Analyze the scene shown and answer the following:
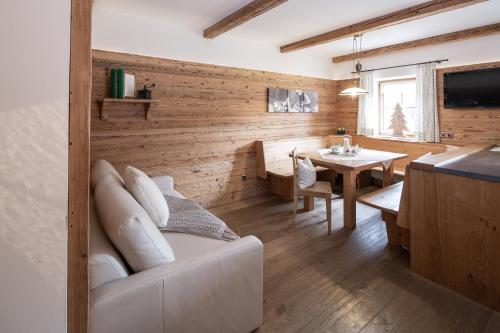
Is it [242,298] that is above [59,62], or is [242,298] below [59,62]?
below

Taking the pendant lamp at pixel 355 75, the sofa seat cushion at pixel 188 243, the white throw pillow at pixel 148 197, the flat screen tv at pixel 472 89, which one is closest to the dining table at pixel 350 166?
the pendant lamp at pixel 355 75

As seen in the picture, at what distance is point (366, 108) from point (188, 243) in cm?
445

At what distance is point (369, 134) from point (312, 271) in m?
3.58

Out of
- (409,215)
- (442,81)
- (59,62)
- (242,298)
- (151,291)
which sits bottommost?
(242,298)

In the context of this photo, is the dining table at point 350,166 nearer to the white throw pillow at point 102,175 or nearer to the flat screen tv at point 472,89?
the flat screen tv at point 472,89

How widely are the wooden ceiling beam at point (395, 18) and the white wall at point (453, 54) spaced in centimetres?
164

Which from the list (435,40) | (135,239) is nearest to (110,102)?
(135,239)

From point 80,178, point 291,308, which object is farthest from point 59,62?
point 291,308

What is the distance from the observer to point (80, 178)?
3.20 ft

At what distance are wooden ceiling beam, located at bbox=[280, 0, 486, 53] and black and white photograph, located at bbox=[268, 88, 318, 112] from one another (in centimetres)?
84

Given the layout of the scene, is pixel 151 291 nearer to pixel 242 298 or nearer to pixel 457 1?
pixel 242 298

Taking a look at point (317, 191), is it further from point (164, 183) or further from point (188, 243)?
point (188, 243)

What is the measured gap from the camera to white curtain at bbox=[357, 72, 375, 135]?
5074mm

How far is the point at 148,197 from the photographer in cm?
188
